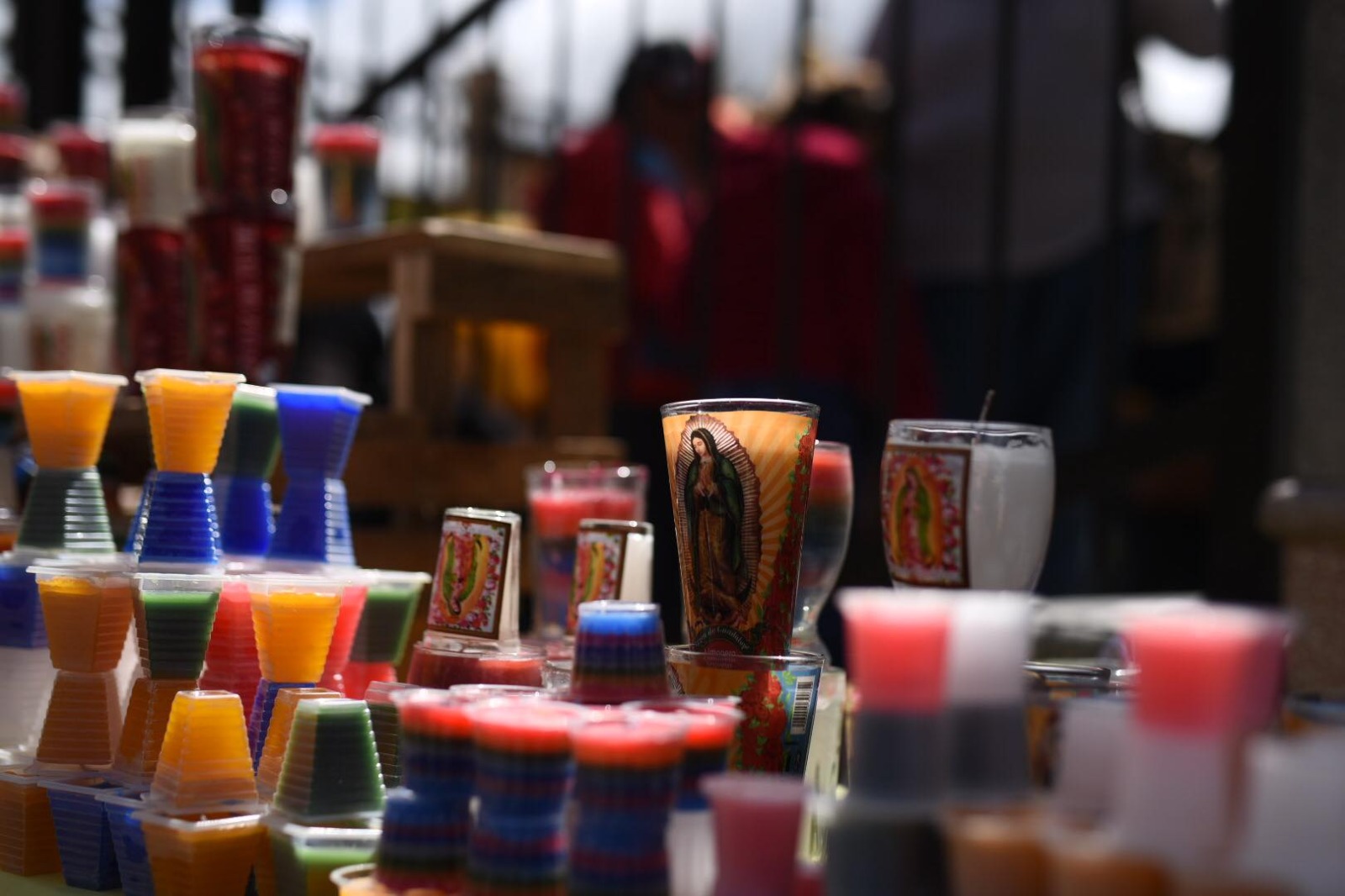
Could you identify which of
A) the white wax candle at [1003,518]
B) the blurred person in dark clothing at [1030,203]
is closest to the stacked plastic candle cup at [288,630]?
the white wax candle at [1003,518]

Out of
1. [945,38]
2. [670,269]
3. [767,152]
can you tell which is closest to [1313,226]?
[945,38]

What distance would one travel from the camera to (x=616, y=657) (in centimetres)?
86

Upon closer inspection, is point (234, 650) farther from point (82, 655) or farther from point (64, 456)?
point (64, 456)

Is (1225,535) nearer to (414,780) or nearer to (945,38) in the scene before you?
(945,38)

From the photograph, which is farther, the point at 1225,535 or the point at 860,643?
the point at 1225,535

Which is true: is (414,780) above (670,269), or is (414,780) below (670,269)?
below

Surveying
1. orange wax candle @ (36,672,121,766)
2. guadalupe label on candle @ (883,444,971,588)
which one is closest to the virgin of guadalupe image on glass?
guadalupe label on candle @ (883,444,971,588)

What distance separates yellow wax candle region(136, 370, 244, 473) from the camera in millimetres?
1117

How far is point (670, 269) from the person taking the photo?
314 centimetres

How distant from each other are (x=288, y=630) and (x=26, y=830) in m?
0.26

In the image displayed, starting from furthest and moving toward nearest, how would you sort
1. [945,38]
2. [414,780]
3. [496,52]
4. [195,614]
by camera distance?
[496,52], [945,38], [195,614], [414,780]

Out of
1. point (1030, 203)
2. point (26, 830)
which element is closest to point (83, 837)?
point (26, 830)

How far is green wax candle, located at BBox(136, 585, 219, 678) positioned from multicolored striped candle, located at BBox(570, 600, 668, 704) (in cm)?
35

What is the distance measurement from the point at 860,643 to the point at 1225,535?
1.68 metres
